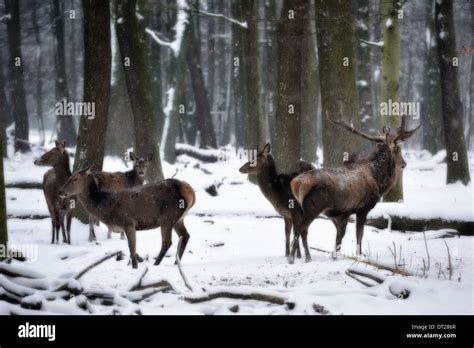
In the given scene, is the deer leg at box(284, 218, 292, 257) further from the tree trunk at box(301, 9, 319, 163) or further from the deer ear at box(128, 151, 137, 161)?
the tree trunk at box(301, 9, 319, 163)

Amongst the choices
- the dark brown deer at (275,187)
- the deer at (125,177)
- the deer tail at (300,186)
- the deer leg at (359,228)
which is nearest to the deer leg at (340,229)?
the deer leg at (359,228)

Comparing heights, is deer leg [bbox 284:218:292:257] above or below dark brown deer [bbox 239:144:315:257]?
below

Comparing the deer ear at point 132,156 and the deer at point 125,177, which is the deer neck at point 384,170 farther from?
the deer ear at point 132,156

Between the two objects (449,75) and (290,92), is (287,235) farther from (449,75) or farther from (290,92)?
(449,75)

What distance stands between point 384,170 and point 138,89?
22.3 ft

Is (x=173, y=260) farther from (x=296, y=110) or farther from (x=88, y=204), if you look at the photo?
(x=296, y=110)

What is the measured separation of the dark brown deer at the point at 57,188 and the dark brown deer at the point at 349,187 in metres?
4.01

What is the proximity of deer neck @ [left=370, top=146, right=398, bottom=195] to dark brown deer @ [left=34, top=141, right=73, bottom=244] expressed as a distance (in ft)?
16.4

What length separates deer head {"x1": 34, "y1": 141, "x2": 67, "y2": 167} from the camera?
1014 cm

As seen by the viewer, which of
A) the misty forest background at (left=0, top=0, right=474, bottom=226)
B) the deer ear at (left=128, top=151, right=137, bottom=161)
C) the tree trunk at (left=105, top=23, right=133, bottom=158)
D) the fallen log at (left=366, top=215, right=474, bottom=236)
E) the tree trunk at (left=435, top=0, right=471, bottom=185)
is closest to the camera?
the fallen log at (left=366, top=215, right=474, bottom=236)

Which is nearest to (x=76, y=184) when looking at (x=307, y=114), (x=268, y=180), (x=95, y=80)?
(x=268, y=180)

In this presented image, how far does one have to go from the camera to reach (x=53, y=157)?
33.7 ft

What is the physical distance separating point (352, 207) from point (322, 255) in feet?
2.80

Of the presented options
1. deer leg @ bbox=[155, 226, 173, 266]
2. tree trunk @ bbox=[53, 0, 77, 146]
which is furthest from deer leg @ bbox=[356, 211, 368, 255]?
tree trunk @ bbox=[53, 0, 77, 146]
